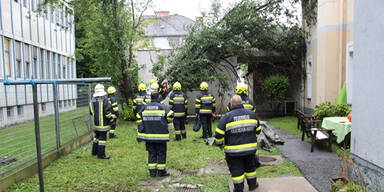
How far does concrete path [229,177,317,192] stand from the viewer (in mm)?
5188

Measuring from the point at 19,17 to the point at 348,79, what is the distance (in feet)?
50.4

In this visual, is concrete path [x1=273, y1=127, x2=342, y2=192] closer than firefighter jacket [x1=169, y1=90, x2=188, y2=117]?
Yes

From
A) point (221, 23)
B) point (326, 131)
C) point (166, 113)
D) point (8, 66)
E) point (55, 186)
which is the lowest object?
point (55, 186)

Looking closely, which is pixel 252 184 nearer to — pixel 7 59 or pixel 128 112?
pixel 128 112

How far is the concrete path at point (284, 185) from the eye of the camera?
5188 mm

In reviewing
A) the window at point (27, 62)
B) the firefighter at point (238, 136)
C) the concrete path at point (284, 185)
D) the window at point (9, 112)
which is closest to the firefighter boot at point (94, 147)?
the window at point (9, 112)

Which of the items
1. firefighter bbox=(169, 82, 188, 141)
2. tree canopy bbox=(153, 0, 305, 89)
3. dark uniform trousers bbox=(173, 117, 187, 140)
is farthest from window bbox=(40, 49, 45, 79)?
dark uniform trousers bbox=(173, 117, 187, 140)

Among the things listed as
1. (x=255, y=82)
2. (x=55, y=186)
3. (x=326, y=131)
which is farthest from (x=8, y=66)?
(x=326, y=131)

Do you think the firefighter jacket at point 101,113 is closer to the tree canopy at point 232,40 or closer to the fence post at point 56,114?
the fence post at point 56,114

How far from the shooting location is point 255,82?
59.4 feet

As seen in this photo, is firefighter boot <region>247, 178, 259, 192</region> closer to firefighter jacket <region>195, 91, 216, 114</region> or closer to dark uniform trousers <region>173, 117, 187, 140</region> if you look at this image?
firefighter jacket <region>195, 91, 216, 114</region>

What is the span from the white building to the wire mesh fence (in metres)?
0.05

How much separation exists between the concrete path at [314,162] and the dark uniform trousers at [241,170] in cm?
118

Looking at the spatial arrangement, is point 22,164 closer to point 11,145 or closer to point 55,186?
point 11,145
